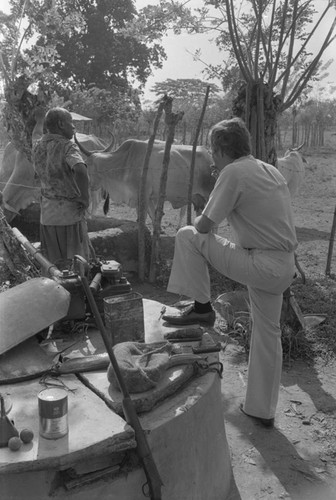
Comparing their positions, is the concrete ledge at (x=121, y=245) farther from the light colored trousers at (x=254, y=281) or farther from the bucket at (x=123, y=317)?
the bucket at (x=123, y=317)

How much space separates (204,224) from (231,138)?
0.51 meters

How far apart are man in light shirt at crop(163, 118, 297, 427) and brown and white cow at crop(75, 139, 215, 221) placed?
5.07 metres

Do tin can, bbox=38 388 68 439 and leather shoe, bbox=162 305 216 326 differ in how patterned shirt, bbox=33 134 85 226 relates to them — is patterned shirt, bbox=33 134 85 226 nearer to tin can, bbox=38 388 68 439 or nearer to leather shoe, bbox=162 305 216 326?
leather shoe, bbox=162 305 216 326

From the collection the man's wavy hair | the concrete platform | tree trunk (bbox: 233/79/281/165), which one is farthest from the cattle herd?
the concrete platform

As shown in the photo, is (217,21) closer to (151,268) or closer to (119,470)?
(151,268)

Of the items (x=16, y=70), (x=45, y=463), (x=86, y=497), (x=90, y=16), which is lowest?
(x=86, y=497)

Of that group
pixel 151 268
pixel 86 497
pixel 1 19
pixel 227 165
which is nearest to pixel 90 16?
pixel 1 19

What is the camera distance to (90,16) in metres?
22.4

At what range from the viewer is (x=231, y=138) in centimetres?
294

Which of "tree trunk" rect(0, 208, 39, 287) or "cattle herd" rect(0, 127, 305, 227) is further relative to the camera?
"cattle herd" rect(0, 127, 305, 227)

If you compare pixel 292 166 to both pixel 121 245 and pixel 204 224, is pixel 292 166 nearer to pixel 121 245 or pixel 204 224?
pixel 121 245

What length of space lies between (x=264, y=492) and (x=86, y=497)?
1.15m

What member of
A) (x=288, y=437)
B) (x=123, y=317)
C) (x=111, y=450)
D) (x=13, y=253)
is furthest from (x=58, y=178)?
(x=111, y=450)

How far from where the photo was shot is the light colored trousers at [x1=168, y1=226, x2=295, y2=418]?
9.64ft
